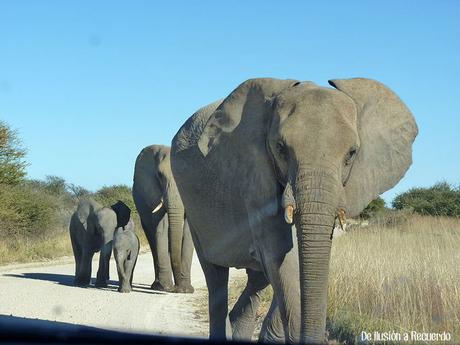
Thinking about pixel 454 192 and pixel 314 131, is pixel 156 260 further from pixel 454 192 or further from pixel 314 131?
pixel 454 192

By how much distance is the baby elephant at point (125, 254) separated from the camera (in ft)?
48.2

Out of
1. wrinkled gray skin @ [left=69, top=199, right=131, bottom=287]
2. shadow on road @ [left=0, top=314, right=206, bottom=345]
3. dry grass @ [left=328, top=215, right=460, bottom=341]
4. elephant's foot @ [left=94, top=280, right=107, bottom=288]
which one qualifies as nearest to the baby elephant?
wrinkled gray skin @ [left=69, top=199, right=131, bottom=287]

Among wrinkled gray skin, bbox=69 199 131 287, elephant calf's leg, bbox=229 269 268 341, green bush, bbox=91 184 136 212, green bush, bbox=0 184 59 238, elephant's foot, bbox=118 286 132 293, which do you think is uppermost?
green bush, bbox=91 184 136 212

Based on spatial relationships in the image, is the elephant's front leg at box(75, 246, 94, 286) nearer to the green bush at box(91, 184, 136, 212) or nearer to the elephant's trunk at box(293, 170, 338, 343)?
the elephant's trunk at box(293, 170, 338, 343)

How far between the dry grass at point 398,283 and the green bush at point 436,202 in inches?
310

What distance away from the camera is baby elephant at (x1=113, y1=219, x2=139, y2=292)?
14703 mm

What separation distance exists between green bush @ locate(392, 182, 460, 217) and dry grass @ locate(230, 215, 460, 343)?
7.88m

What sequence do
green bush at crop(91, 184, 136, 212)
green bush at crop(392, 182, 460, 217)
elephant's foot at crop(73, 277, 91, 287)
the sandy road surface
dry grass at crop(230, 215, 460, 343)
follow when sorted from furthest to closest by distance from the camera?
green bush at crop(91, 184, 136, 212)
green bush at crop(392, 182, 460, 217)
elephant's foot at crop(73, 277, 91, 287)
the sandy road surface
dry grass at crop(230, 215, 460, 343)

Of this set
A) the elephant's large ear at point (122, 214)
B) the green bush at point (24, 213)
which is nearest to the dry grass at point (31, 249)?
the green bush at point (24, 213)

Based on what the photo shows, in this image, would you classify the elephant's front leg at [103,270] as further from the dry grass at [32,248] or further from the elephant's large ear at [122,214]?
the dry grass at [32,248]

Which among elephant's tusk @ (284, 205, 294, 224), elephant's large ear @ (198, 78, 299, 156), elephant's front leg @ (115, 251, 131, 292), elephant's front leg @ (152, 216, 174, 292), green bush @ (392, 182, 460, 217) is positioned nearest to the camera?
elephant's tusk @ (284, 205, 294, 224)

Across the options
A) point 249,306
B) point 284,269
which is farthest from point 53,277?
point 284,269

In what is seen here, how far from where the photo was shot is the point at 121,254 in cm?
1524

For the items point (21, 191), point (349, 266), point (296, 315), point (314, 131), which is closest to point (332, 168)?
point (314, 131)
